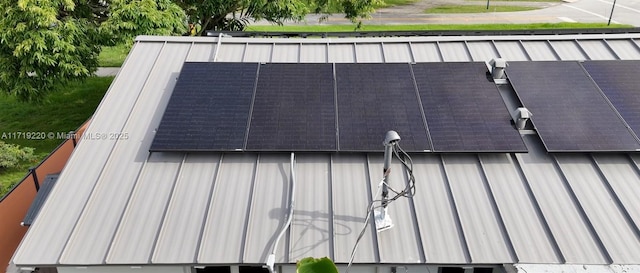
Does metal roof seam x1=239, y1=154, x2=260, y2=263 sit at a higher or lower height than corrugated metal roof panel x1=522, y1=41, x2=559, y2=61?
lower

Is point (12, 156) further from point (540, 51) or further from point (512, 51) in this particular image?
point (540, 51)

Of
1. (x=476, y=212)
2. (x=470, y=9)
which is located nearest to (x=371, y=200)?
(x=476, y=212)

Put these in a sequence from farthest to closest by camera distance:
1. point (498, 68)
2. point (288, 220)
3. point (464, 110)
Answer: point (498, 68) < point (464, 110) < point (288, 220)

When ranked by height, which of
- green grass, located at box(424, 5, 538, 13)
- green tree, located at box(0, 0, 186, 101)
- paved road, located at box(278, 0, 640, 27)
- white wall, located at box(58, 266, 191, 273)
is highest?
green grass, located at box(424, 5, 538, 13)

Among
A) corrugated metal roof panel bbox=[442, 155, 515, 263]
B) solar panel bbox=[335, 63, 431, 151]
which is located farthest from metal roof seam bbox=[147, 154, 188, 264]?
corrugated metal roof panel bbox=[442, 155, 515, 263]

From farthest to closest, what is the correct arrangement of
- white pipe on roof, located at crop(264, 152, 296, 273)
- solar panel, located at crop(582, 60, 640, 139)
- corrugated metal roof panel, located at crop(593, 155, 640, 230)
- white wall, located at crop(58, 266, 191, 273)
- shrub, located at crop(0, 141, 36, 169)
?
shrub, located at crop(0, 141, 36, 169) → solar panel, located at crop(582, 60, 640, 139) → corrugated metal roof panel, located at crop(593, 155, 640, 230) → white wall, located at crop(58, 266, 191, 273) → white pipe on roof, located at crop(264, 152, 296, 273)

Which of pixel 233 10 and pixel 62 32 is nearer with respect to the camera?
pixel 62 32

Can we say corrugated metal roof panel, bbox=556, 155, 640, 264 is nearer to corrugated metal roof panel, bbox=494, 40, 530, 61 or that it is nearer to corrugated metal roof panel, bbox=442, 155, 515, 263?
corrugated metal roof panel, bbox=442, 155, 515, 263
